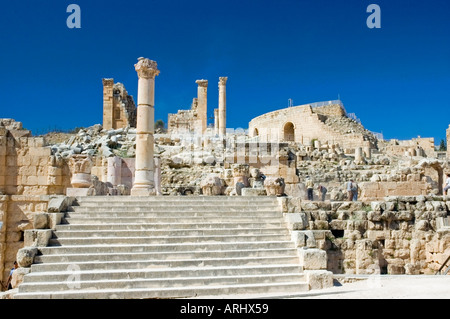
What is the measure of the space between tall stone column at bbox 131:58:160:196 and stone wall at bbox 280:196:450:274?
4541mm

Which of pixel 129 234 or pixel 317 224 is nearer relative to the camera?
pixel 129 234

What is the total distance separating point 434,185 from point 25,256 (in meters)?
12.3

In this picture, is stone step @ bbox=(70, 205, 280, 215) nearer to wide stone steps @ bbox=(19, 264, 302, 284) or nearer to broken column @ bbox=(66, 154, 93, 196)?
wide stone steps @ bbox=(19, 264, 302, 284)

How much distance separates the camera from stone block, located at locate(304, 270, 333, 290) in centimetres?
786

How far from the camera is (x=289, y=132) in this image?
48.6 meters

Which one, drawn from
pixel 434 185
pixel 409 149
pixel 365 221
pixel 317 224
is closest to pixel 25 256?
pixel 317 224

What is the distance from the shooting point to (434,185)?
47.9 feet

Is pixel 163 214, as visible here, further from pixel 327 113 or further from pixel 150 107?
pixel 327 113

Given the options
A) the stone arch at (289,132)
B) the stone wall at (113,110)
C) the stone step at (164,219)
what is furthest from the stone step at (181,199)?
the stone arch at (289,132)

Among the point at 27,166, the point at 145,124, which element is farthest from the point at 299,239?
the point at 27,166

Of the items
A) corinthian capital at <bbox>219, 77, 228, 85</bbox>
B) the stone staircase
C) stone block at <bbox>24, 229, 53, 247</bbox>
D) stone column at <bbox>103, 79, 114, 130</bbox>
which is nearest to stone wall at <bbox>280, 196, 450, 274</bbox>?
the stone staircase

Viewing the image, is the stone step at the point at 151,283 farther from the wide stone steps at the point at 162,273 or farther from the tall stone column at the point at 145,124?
the tall stone column at the point at 145,124

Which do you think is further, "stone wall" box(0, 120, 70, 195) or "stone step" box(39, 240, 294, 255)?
"stone wall" box(0, 120, 70, 195)

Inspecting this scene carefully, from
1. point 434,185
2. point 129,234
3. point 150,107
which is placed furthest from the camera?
Answer: point 434,185
